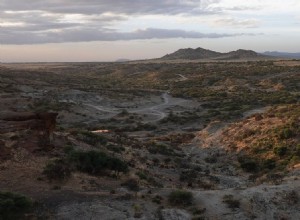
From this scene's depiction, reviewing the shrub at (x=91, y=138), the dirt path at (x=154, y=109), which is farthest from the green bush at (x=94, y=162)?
the dirt path at (x=154, y=109)

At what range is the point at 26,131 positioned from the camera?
24.2 m

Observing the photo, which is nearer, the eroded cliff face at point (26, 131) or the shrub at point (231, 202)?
the shrub at point (231, 202)

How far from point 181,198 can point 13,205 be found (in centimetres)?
680

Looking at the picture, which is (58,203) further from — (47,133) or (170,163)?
(170,163)

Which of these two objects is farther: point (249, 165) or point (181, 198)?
point (249, 165)

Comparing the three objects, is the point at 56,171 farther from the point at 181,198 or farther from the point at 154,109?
the point at 154,109

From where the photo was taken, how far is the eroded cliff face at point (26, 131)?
22656 mm

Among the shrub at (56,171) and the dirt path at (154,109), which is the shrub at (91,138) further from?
the dirt path at (154,109)

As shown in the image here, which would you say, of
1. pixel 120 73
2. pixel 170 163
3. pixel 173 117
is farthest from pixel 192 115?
pixel 120 73

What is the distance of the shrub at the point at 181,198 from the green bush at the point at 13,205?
5.79 m

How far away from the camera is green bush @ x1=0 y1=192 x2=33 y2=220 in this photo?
15495 millimetres

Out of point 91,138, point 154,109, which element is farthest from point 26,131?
point 154,109

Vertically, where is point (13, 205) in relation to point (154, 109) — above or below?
above

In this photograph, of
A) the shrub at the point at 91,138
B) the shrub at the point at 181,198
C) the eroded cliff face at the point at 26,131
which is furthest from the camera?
the shrub at the point at 91,138
